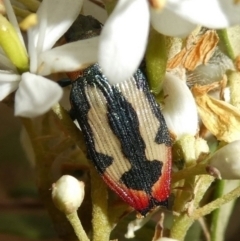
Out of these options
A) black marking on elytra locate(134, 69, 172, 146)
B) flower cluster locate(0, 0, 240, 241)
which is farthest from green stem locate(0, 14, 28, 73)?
black marking on elytra locate(134, 69, 172, 146)

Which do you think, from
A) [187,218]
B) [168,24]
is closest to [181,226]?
[187,218]

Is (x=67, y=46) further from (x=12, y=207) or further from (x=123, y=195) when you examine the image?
(x=12, y=207)

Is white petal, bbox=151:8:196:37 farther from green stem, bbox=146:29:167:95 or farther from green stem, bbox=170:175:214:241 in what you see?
green stem, bbox=170:175:214:241

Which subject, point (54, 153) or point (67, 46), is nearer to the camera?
point (67, 46)

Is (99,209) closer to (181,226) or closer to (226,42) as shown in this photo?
(181,226)

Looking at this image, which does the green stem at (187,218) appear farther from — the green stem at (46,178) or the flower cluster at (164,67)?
the green stem at (46,178)

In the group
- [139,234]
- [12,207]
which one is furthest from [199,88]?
[12,207]
